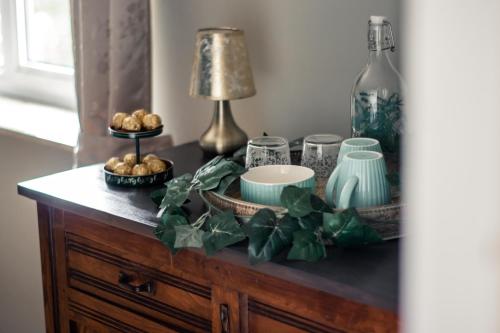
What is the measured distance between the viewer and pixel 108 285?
122 centimetres

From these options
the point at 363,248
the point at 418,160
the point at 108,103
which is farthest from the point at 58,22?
the point at 418,160

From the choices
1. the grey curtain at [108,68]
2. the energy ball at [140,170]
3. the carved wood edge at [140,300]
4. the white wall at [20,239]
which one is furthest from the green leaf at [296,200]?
the white wall at [20,239]

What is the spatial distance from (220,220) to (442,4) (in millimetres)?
749

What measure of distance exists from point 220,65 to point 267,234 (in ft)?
1.67

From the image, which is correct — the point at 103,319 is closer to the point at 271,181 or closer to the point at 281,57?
the point at 271,181

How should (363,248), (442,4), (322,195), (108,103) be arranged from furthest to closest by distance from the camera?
1. (108,103)
2. (322,195)
3. (363,248)
4. (442,4)

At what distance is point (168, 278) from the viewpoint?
111 cm

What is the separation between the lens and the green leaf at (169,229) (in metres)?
1.01

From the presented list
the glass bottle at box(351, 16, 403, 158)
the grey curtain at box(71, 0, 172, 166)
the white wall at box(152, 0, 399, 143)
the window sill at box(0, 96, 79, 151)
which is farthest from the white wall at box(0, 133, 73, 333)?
the glass bottle at box(351, 16, 403, 158)

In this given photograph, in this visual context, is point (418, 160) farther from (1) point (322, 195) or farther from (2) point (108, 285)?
(2) point (108, 285)

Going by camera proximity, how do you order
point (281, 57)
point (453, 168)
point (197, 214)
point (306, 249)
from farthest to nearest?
point (281, 57)
point (197, 214)
point (306, 249)
point (453, 168)

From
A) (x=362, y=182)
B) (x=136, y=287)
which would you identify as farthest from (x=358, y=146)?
(x=136, y=287)

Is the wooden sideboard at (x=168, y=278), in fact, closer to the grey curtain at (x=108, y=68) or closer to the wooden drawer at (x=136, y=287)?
the wooden drawer at (x=136, y=287)

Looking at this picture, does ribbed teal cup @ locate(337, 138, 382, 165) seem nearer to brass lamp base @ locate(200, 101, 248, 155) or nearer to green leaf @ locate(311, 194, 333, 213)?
green leaf @ locate(311, 194, 333, 213)
